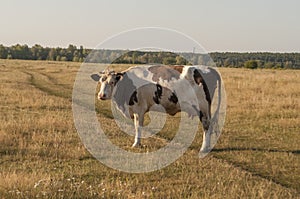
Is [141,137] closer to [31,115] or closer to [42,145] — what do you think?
[42,145]

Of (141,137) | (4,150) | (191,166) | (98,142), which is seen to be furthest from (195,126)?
(4,150)

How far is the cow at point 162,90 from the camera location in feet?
36.5

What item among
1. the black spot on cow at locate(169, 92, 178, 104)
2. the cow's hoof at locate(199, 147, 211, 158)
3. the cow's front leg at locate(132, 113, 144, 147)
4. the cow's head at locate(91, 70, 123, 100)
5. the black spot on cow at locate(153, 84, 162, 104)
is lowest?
the cow's hoof at locate(199, 147, 211, 158)

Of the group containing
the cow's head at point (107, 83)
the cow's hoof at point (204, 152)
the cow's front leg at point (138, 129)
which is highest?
the cow's head at point (107, 83)

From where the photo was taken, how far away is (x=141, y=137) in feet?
38.2

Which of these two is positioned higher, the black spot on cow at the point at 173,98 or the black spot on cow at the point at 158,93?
the black spot on cow at the point at 158,93

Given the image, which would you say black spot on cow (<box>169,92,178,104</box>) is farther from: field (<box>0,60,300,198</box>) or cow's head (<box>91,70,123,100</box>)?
cow's head (<box>91,70,123,100</box>)

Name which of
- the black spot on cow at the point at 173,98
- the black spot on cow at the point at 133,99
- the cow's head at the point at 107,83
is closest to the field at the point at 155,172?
the black spot on cow at the point at 133,99

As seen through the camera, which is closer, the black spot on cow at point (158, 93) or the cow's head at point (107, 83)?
the cow's head at point (107, 83)

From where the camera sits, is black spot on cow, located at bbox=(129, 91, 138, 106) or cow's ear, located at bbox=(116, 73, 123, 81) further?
black spot on cow, located at bbox=(129, 91, 138, 106)

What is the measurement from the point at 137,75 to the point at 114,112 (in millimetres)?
5427

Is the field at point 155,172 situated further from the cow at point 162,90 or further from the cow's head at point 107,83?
the cow's head at point 107,83

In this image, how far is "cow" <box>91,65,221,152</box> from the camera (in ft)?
36.5

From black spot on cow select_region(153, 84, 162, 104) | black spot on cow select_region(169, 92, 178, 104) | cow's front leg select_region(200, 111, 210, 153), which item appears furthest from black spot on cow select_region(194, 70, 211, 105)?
black spot on cow select_region(153, 84, 162, 104)
